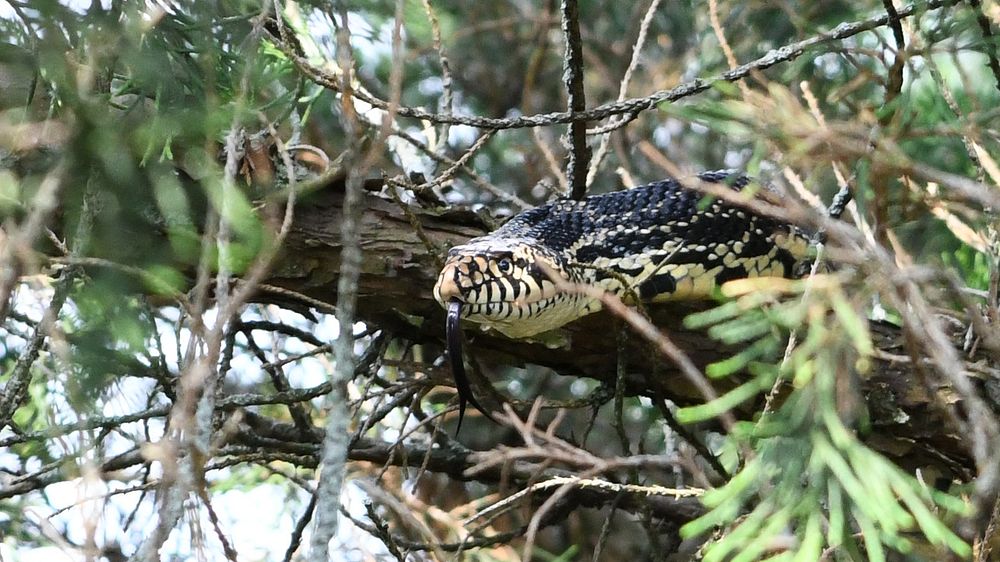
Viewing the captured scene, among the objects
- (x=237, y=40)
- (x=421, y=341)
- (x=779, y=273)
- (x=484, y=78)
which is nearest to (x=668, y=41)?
(x=484, y=78)

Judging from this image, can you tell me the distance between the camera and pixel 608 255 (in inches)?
146

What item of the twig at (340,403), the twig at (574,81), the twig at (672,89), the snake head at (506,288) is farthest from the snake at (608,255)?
the twig at (340,403)

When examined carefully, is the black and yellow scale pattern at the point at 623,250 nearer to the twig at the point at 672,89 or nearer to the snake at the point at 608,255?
the snake at the point at 608,255

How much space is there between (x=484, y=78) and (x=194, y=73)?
430 centimetres

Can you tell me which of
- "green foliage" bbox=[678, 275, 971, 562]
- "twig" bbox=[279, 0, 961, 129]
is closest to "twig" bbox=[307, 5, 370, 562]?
"green foliage" bbox=[678, 275, 971, 562]

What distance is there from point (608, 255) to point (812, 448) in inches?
72.4

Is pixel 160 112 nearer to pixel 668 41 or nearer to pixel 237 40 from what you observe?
pixel 237 40

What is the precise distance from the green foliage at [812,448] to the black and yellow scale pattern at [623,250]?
4.57ft

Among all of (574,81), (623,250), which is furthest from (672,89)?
(623,250)

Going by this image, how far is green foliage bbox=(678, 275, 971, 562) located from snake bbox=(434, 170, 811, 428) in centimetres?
134

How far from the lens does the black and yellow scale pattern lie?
3.29m

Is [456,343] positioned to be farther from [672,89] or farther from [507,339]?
[672,89]

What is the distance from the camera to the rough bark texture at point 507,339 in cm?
329

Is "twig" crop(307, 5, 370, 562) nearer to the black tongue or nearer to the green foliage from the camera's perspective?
the green foliage
